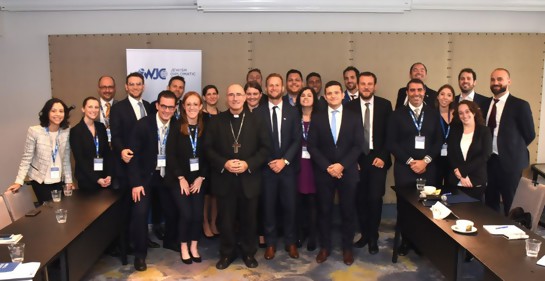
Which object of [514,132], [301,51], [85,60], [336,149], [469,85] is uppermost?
[301,51]

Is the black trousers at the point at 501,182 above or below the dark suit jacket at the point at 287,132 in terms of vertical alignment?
below

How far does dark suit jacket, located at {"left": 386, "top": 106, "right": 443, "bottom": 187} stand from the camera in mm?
4105

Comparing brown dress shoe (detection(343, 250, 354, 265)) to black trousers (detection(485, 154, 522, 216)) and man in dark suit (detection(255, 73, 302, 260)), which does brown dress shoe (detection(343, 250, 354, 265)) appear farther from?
black trousers (detection(485, 154, 522, 216))

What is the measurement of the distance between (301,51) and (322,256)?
2.67m

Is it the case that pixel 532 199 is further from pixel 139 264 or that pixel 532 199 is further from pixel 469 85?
pixel 139 264

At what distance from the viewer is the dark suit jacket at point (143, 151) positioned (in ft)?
12.6

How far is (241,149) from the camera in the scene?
12.6ft

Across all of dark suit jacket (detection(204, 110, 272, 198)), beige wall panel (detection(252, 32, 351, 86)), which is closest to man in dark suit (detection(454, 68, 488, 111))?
beige wall panel (detection(252, 32, 351, 86))

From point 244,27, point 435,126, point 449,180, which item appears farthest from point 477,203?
point 244,27

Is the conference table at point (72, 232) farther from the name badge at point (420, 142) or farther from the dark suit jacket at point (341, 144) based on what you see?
the name badge at point (420, 142)

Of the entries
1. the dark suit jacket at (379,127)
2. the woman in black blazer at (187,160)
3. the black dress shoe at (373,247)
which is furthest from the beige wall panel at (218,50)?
the black dress shoe at (373,247)

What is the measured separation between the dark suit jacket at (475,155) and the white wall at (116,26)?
7.37ft

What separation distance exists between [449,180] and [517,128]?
102 centimetres

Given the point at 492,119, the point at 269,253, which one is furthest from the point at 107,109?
the point at 492,119
